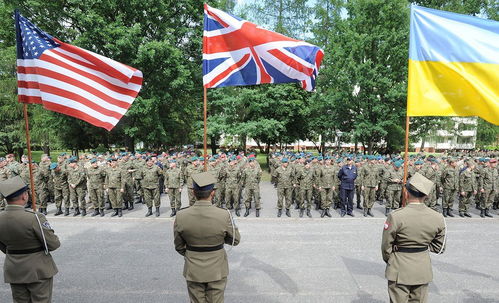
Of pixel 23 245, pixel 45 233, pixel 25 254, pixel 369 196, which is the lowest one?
pixel 369 196

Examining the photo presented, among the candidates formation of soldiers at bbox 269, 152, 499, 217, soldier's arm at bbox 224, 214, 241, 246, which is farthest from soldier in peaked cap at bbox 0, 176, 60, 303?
formation of soldiers at bbox 269, 152, 499, 217

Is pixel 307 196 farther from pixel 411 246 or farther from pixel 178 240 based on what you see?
pixel 178 240

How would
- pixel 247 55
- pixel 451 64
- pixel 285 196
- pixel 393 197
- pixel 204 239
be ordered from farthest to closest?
pixel 393 197 < pixel 285 196 < pixel 247 55 < pixel 451 64 < pixel 204 239

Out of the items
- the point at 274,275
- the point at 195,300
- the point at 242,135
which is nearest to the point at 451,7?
the point at 242,135

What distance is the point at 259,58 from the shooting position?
5379mm

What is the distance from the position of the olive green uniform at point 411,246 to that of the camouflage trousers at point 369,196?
23.7ft

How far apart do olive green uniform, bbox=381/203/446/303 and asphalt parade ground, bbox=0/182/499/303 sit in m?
1.33

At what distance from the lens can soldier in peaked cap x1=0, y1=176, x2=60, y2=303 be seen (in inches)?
134

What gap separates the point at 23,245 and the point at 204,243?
209cm

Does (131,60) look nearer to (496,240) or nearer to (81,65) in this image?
(81,65)

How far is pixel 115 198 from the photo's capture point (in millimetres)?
10391

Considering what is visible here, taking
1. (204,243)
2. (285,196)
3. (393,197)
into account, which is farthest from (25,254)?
(393,197)

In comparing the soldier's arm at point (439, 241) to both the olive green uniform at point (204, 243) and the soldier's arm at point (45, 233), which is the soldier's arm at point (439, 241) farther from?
the soldier's arm at point (45, 233)

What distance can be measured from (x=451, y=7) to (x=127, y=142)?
3084 centimetres
